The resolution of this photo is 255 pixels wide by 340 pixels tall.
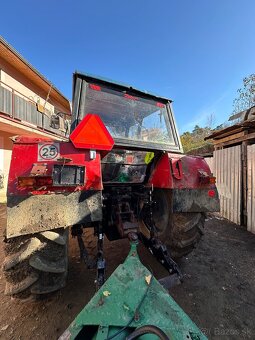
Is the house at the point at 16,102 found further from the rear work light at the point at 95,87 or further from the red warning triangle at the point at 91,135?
the red warning triangle at the point at 91,135

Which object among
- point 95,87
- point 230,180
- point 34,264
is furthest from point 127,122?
point 230,180

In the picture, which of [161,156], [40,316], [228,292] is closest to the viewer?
[40,316]

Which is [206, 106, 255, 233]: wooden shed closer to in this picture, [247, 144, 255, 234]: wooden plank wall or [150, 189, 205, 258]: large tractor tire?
[247, 144, 255, 234]: wooden plank wall

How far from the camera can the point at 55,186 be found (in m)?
1.60

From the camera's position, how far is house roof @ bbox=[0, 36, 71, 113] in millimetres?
7868

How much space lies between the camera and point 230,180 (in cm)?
530

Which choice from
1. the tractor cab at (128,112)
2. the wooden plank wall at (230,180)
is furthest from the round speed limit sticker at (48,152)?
the wooden plank wall at (230,180)

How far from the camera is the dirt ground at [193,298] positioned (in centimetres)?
180

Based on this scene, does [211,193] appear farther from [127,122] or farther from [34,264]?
[34,264]

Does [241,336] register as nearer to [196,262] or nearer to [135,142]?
[196,262]

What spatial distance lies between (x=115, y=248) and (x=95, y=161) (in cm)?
197

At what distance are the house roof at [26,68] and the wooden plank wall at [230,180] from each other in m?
5.88

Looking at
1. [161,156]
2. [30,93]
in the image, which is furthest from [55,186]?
[30,93]

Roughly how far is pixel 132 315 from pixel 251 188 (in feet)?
14.0
